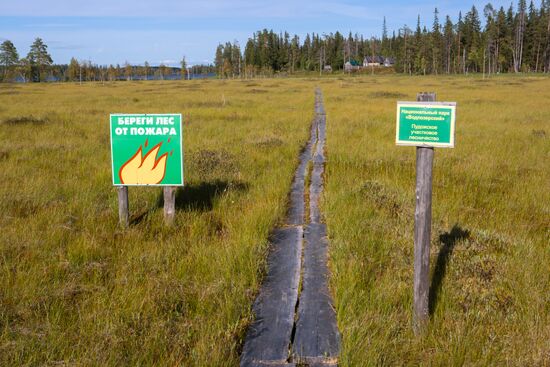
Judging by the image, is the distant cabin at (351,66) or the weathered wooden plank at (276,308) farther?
the distant cabin at (351,66)

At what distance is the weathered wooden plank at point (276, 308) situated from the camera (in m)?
3.55

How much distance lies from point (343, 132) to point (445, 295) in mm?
11808

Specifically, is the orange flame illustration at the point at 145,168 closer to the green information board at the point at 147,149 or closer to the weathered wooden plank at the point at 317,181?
the green information board at the point at 147,149

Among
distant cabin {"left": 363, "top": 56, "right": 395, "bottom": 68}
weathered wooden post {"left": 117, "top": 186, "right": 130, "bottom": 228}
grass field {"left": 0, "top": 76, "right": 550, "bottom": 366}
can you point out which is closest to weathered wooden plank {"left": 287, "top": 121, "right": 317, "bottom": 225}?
grass field {"left": 0, "top": 76, "right": 550, "bottom": 366}

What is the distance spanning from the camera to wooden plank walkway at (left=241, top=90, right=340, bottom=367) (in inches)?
139

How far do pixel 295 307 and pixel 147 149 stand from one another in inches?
123

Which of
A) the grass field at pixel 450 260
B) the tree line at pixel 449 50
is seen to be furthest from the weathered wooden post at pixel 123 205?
the tree line at pixel 449 50

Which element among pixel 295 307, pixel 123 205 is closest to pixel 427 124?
pixel 295 307

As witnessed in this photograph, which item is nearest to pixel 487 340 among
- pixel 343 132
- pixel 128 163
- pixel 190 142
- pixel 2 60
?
pixel 128 163

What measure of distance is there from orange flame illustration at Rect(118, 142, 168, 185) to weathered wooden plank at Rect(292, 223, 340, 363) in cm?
223

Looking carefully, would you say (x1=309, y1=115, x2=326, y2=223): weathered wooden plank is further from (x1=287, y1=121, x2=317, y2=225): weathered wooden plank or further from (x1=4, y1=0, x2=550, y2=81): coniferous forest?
(x1=4, y1=0, x2=550, y2=81): coniferous forest

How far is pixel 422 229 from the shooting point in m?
3.70

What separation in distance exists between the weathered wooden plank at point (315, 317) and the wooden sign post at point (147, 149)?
216 cm

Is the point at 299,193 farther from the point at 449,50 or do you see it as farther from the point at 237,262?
the point at 449,50
